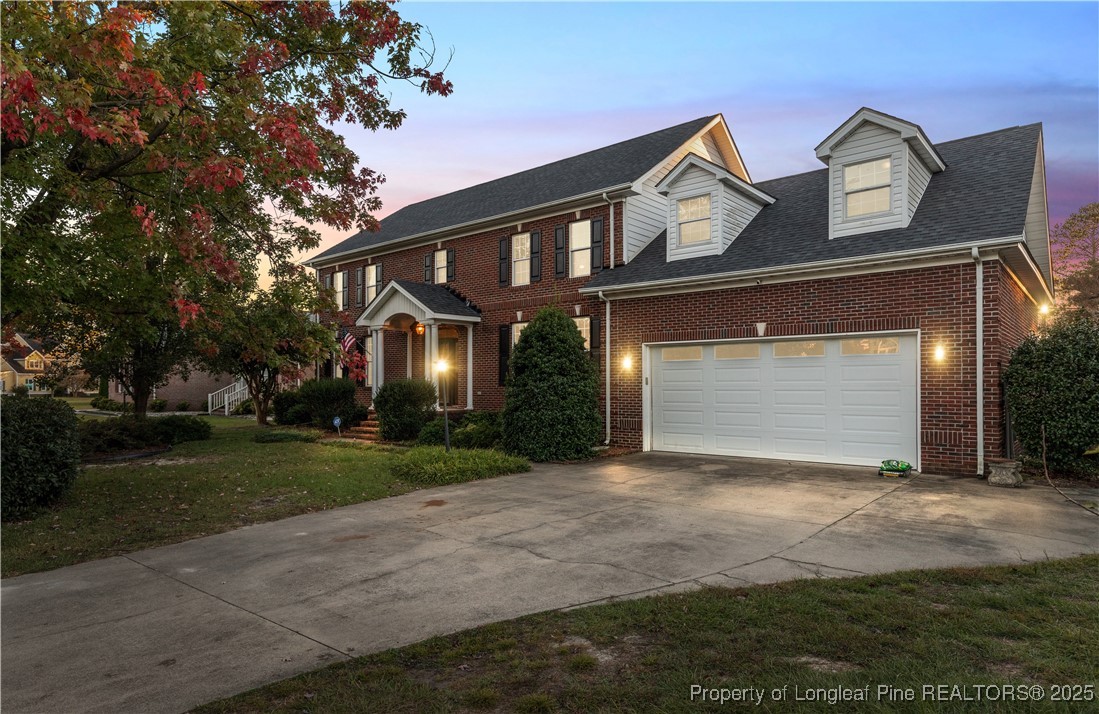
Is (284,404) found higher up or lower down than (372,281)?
lower down

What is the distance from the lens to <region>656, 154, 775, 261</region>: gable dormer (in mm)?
13766

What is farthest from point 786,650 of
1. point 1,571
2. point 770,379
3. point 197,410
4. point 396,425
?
point 197,410

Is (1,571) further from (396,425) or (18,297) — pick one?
(396,425)

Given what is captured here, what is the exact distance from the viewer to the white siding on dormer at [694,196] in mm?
13773

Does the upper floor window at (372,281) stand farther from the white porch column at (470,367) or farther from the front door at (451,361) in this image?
the white porch column at (470,367)

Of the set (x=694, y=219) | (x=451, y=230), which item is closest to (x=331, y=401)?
(x=451, y=230)

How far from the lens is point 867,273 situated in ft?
36.7

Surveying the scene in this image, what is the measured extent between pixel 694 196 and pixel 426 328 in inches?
334

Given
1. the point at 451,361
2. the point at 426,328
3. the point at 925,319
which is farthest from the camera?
the point at 451,361

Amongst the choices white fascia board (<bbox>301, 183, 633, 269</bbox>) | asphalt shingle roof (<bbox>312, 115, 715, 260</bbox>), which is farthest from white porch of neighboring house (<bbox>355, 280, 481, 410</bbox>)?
asphalt shingle roof (<bbox>312, 115, 715, 260</bbox>)

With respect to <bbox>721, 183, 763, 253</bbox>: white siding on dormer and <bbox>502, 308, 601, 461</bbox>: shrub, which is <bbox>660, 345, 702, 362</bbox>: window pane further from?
<bbox>721, 183, 763, 253</bbox>: white siding on dormer

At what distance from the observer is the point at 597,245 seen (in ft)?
51.6

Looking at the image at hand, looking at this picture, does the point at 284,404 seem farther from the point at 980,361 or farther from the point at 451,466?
the point at 980,361

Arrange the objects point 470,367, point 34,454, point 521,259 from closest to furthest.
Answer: point 34,454 < point 521,259 < point 470,367
